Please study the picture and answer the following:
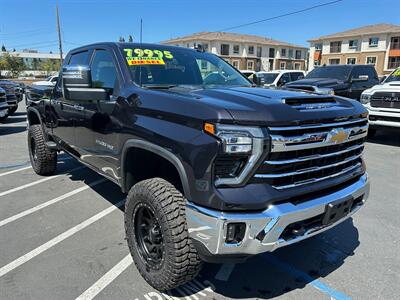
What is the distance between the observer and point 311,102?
2.59m

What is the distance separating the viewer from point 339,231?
378 centimetres

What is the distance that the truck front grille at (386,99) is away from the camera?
7.82 m

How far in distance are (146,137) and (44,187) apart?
3.24 metres

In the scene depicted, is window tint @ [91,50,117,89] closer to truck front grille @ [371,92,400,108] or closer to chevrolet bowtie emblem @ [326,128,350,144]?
chevrolet bowtie emblem @ [326,128,350,144]

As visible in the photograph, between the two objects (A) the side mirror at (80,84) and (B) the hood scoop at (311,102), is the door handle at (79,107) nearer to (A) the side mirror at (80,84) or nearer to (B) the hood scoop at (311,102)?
(A) the side mirror at (80,84)

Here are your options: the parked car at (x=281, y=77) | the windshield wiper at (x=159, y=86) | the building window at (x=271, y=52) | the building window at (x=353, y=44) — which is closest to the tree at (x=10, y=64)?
the building window at (x=271, y=52)

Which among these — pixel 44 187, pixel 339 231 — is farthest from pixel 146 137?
pixel 44 187

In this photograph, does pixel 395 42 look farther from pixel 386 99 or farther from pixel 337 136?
pixel 337 136

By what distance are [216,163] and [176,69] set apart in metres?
1.76

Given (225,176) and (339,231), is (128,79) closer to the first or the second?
(225,176)

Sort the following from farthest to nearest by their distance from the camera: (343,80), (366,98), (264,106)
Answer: (343,80) < (366,98) < (264,106)

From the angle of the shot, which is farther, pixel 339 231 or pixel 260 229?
pixel 339 231

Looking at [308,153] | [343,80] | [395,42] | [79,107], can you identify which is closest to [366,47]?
[395,42]

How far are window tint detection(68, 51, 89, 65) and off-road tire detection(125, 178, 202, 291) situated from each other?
7.34ft
